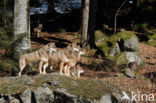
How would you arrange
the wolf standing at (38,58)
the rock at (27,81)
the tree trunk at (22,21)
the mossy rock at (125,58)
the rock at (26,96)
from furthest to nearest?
the mossy rock at (125,58)
the tree trunk at (22,21)
the wolf standing at (38,58)
the rock at (27,81)
the rock at (26,96)

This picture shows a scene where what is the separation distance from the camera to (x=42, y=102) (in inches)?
220

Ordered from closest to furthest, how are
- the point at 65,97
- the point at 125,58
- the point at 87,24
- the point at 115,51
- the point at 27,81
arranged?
the point at 65,97 < the point at 27,81 < the point at 125,58 < the point at 115,51 < the point at 87,24

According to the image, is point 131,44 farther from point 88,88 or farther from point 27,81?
point 27,81

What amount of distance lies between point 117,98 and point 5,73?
481cm

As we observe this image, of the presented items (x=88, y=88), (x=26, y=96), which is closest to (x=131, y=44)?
(x=88, y=88)

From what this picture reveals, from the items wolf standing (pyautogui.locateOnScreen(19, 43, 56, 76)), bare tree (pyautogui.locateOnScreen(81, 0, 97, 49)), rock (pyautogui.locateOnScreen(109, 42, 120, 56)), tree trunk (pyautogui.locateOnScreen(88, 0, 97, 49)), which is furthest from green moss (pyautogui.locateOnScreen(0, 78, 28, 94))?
tree trunk (pyautogui.locateOnScreen(88, 0, 97, 49))

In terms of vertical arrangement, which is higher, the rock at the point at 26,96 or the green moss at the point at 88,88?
the green moss at the point at 88,88

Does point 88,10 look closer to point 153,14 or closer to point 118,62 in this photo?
point 118,62

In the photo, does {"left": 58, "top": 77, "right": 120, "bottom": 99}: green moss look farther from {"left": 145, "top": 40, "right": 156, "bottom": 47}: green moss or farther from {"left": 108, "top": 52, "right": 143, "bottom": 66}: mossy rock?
{"left": 145, "top": 40, "right": 156, "bottom": 47}: green moss

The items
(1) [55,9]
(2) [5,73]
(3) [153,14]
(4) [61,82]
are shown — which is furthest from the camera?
(1) [55,9]

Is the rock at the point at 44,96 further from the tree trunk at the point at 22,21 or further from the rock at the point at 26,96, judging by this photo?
the tree trunk at the point at 22,21

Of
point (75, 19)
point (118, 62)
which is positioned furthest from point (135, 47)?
point (75, 19)

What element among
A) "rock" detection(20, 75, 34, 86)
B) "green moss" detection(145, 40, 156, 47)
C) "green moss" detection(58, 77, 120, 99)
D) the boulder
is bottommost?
"green moss" detection(145, 40, 156, 47)

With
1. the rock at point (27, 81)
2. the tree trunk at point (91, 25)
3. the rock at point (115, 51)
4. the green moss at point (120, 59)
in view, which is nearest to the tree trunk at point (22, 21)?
the rock at point (27, 81)
